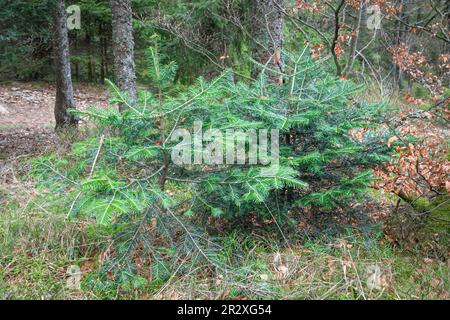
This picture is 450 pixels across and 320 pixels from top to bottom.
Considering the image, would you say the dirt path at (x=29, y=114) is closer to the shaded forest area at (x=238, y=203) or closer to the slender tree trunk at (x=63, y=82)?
the slender tree trunk at (x=63, y=82)

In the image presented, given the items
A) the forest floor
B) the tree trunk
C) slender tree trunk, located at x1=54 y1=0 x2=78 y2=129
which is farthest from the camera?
slender tree trunk, located at x1=54 y1=0 x2=78 y2=129

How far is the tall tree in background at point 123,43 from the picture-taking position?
5.75 metres

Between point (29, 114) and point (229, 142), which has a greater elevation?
point (229, 142)

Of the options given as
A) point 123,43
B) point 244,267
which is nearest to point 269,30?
point 123,43

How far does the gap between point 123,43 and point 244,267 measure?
13.9 feet

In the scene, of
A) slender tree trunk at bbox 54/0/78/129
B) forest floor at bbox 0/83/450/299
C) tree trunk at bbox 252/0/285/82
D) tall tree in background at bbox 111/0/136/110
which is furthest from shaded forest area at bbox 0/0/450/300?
slender tree trunk at bbox 54/0/78/129

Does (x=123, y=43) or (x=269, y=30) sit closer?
(x=269, y=30)

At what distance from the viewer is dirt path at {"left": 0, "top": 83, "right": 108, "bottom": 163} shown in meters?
6.48

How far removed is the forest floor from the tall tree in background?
2.70 meters

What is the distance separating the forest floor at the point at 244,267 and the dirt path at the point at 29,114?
273 centimetres

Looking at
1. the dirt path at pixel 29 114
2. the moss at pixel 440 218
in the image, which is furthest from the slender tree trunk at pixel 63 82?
the moss at pixel 440 218

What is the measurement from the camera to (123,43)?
591 cm

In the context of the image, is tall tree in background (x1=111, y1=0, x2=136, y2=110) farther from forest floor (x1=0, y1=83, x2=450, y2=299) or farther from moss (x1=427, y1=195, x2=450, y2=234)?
moss (x1=427, y1=195, x2=450, y2=234)

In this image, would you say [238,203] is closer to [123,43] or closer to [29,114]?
[123,43]
